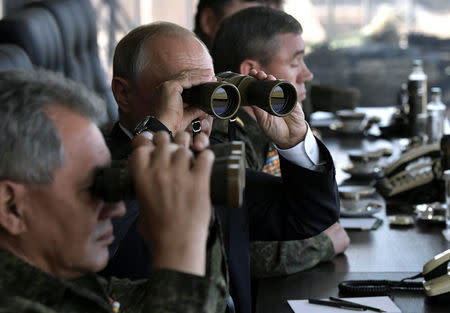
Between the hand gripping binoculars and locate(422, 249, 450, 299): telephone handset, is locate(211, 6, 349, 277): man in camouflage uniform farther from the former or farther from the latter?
locate(422, 249, 450, 299): telephone handset

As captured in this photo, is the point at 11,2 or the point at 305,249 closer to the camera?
the point at 305,249

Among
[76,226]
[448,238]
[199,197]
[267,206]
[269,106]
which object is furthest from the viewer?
[448,238]

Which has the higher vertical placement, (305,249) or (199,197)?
(199,197)

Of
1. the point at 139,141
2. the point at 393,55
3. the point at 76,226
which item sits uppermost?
the point at 139,141

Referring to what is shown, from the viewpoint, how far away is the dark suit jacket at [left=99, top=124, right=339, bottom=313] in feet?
6.06

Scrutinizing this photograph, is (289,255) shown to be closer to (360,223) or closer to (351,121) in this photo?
(360,223)

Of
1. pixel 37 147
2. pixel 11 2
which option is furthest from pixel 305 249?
pixel 11 2

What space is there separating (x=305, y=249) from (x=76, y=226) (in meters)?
0.96

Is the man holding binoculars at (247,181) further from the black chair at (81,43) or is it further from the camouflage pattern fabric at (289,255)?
the black chair at (81,43)

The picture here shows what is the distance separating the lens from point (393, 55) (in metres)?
7.14

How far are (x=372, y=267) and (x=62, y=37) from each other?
8.70 feet

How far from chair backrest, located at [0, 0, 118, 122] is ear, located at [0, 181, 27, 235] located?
7.29 feet

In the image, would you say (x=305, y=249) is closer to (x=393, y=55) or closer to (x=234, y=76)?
(x=234, y=76)

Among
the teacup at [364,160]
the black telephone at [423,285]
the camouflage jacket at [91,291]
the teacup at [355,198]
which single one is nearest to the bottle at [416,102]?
the teacup at [364,160]
